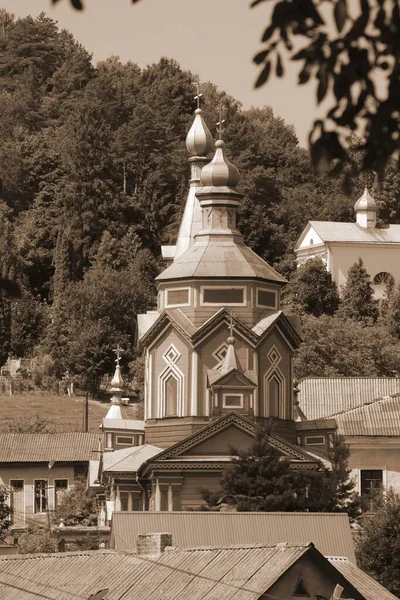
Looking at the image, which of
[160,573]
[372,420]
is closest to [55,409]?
[372,420]

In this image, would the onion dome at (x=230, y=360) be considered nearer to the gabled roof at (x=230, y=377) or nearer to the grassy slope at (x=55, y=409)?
the gabled roof at (x=230, y=377)

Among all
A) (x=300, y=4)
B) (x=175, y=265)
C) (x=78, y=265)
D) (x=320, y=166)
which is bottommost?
(x=320, y=166)

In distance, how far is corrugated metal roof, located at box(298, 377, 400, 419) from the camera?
237 ft

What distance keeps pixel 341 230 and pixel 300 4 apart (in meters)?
110

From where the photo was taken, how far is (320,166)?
30.0ft

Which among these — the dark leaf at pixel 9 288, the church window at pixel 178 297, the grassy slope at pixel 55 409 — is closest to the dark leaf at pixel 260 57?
the dark leaf at pixel 9 288

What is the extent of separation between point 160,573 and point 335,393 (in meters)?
43.3

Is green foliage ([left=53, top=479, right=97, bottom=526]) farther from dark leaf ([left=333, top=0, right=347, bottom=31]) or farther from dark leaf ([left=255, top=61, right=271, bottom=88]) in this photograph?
dark leaf ([left=333, top=0, right=347, bottom=31])

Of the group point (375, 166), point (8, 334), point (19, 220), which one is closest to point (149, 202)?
point (19, 220)

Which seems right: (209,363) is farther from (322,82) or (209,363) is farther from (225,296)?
(322,82)

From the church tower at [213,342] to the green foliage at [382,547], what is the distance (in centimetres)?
865

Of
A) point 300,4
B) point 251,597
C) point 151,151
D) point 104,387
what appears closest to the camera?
point 300,4

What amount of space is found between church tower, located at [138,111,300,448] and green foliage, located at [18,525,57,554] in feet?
12.9

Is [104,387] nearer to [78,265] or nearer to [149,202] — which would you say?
[78,265]
